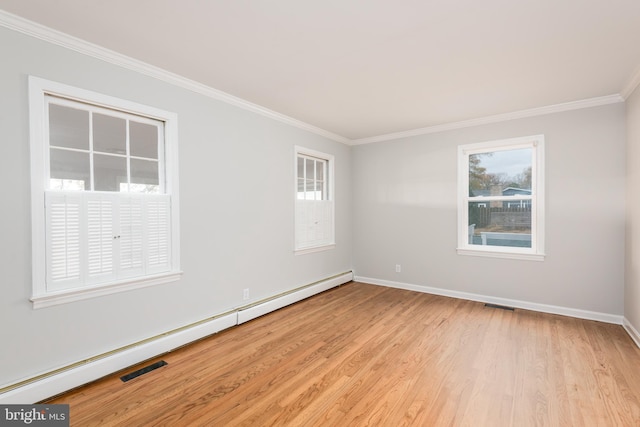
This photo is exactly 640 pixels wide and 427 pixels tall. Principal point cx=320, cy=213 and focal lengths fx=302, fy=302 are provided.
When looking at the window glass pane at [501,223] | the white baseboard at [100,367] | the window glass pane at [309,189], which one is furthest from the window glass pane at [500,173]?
the white baseboard at [100,367]

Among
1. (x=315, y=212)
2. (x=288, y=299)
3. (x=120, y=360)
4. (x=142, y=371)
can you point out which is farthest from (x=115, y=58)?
(x=288, y=299)

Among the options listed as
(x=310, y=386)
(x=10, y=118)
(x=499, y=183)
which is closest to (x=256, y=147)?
(x=10, y=118)

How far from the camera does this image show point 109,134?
2525mm

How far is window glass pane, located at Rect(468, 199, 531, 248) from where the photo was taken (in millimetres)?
3988

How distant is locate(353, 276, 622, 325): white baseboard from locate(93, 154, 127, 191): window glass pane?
13.2 feet

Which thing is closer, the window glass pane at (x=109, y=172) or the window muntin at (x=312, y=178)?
the window glass pane at (x=109, y=172)

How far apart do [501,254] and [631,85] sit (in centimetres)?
221

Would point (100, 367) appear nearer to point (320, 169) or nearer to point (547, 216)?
point (320, 169)

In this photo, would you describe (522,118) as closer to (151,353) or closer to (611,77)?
(611,77)

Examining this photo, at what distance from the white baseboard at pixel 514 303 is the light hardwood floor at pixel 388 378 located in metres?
0.15

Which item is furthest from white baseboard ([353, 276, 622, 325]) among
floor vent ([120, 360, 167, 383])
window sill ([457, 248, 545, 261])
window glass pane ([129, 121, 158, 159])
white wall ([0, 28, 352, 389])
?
window glass pane ([129, 121, 158, 159])

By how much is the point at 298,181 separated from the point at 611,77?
3.57 meters

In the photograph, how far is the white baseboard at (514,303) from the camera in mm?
3479

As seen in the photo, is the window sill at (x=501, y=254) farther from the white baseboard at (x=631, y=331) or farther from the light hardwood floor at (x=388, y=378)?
the white baseboard at (x=631, y=331)
